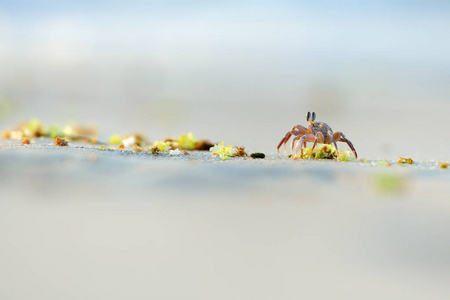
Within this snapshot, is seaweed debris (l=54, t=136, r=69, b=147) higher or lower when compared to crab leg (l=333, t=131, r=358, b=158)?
lower

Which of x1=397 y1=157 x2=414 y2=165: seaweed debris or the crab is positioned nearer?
the crab

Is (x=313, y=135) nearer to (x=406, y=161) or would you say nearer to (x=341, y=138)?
(x=341, y=138)

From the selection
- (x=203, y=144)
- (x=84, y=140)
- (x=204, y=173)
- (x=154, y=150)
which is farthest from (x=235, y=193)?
(x=84, y=140)

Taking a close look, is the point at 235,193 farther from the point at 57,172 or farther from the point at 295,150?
the point at 295,150

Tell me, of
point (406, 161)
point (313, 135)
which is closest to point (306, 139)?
point (313, 135)

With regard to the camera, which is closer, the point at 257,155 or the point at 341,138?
the point at 257,155

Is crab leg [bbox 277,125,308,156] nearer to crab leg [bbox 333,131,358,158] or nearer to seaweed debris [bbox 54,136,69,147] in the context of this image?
crab leg [bbox 333,131,358,158]

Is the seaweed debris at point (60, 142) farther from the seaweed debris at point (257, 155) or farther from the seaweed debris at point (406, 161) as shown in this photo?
the seaweed debris at point (406, 161)

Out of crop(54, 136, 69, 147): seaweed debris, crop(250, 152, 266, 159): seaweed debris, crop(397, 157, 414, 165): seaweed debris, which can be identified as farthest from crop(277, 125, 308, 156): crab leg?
crop(54, 136, 69, 147): seaweed debris
